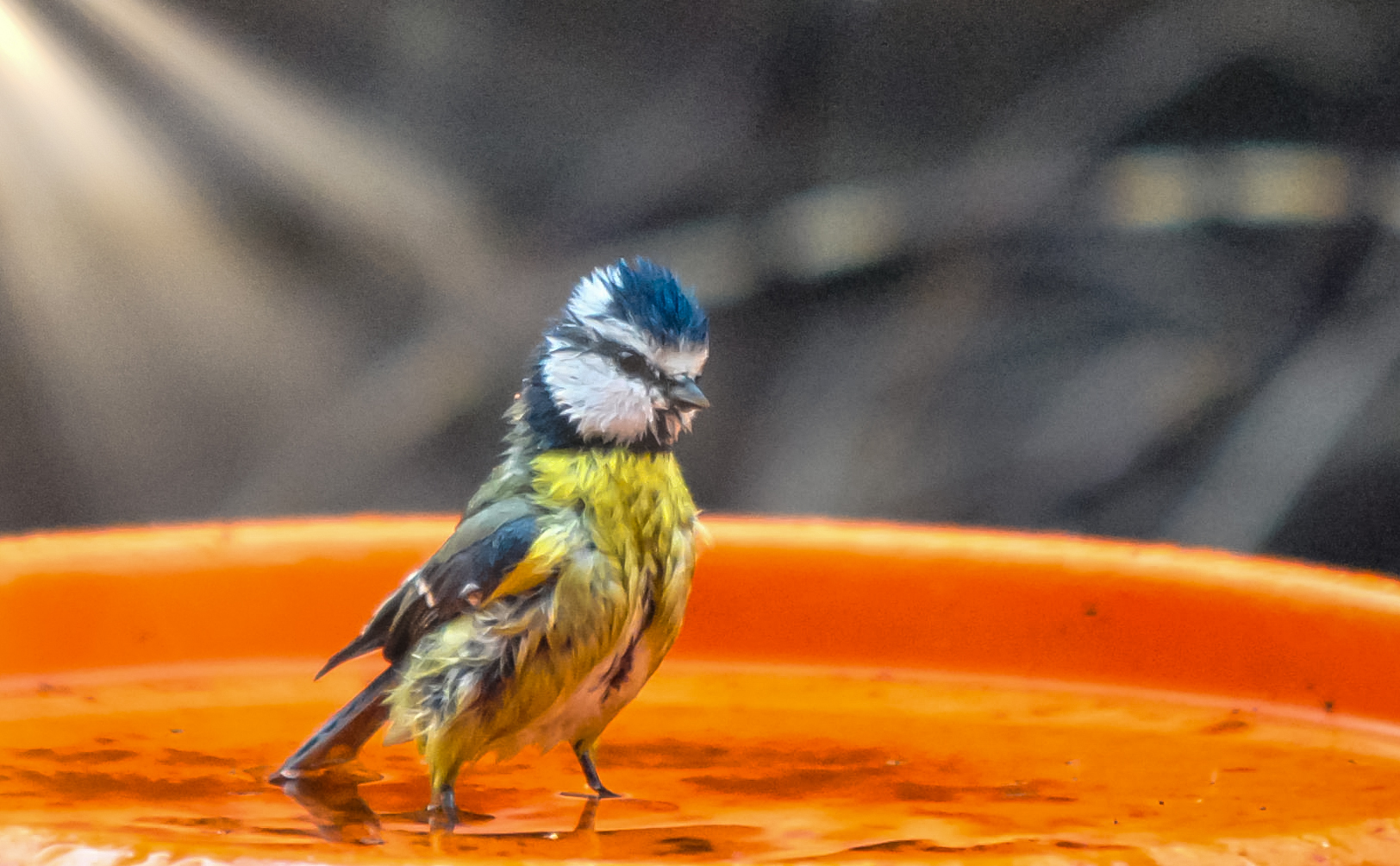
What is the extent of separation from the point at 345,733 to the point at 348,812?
0.59 feet

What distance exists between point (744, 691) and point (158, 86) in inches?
77.3

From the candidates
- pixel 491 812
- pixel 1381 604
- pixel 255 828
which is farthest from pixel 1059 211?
pixel 255 828

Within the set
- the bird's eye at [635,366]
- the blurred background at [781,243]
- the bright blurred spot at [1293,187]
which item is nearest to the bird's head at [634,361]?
the bird's eye at [635,366]

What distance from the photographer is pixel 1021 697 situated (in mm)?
1369

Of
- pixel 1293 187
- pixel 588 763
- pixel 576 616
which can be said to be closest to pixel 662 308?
pixel 576 616

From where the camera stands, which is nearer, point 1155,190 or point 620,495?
point 620,495

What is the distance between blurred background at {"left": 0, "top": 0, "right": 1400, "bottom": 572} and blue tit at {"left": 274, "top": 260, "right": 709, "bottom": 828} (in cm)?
121

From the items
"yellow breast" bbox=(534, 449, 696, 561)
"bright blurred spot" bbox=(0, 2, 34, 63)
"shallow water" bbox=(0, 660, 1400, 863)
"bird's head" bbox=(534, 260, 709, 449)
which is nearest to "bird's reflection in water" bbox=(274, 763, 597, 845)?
"shallow water" bbox=(0, 660, 1400, 863)

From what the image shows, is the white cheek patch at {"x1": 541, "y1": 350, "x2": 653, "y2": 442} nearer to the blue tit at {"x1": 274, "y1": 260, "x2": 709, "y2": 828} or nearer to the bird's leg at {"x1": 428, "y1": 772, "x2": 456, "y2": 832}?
the blue tit at {"x1": 274, "y1": 260, "x2": 709, "y2": 828}

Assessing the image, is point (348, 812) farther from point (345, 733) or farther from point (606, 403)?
point (606, 403)

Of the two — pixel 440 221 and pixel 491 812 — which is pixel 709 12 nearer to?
pixel 440 221

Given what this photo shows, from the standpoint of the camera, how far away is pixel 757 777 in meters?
1.14

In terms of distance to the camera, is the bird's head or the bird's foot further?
the bird's head

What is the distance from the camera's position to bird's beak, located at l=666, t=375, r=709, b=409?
122 centimetres
